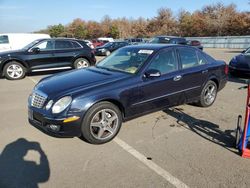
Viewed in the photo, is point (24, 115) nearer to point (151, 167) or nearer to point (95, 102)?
point (95, 102)

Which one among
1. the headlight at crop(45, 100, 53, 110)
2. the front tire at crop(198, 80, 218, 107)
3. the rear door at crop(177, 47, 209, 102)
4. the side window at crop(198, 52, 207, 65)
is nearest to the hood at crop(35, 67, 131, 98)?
the headlight at crop(45, 100, 53, 110)

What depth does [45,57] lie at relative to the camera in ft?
34.6

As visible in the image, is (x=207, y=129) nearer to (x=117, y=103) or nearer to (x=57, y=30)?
(x=117, y=103)

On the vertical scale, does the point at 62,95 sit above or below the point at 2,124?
above

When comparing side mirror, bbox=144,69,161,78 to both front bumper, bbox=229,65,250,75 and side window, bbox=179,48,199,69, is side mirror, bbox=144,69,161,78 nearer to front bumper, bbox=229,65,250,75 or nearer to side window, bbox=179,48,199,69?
side window, bbox=179,48,199,69

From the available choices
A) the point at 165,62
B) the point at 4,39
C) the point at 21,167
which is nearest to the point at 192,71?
the point at 165,62

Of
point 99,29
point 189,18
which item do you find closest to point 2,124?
point 189,18

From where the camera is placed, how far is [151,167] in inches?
132

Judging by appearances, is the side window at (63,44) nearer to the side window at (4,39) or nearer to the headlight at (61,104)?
the headlight at (61,104)

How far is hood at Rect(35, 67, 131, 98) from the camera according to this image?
393 cm

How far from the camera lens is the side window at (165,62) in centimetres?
470

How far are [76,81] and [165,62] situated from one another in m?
1.80

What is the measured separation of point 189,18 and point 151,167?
5684 cm

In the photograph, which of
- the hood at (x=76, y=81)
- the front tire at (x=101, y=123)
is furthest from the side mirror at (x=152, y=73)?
the front tire at (x=101, y=123)
